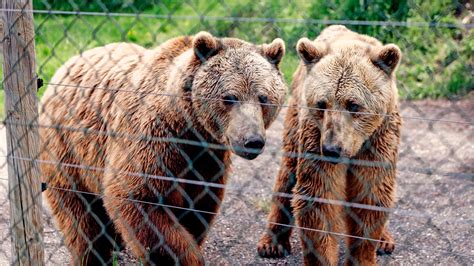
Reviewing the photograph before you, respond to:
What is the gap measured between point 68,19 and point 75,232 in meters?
6.80

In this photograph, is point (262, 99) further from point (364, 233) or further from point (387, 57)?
point (364, 233)

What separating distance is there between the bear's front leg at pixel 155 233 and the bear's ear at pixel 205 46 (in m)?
0.75

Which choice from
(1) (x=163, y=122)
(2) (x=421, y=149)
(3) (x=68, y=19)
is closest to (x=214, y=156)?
(1) (x=163, y=122)

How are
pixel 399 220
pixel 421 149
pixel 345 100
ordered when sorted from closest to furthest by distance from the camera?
pixel 345 100 → pixel 399 220 → pixel 421 149

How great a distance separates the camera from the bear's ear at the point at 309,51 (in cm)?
336

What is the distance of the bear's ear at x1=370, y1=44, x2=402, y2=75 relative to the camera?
322cm

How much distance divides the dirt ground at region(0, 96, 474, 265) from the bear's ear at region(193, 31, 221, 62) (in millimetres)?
721

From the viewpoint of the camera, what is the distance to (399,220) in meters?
4.43

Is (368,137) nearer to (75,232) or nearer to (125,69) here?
(125,69)

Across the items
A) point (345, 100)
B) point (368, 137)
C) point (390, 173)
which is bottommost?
point (390, 173)

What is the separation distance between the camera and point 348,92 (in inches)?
124

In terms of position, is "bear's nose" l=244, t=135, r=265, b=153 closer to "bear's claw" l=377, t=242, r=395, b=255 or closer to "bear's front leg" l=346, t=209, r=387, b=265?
"bear's front leg" l=346, t=209, r=387, b=265

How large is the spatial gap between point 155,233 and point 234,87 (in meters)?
0.78

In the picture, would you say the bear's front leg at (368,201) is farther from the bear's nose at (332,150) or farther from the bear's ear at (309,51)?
the bear's ear at (309,51)
